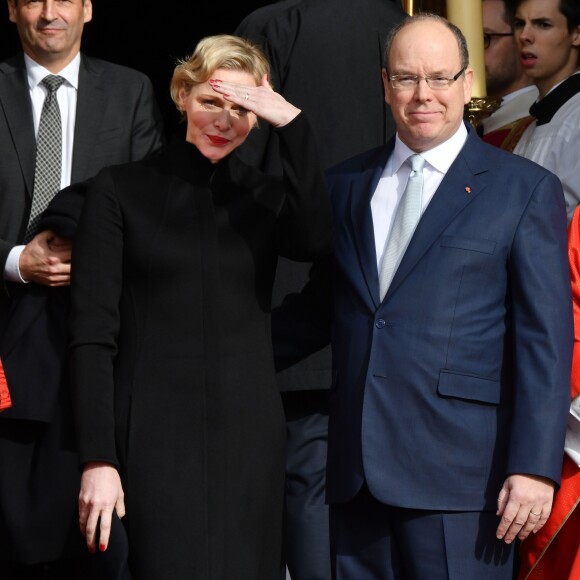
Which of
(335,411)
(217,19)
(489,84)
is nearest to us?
(335,411)

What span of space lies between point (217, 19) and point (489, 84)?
1063 mm

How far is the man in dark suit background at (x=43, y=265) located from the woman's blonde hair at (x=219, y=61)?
58 centimetres

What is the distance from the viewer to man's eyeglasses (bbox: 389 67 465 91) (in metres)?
3.14

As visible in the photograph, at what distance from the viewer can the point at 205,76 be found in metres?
3.10

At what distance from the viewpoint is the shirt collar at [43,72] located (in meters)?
3.87

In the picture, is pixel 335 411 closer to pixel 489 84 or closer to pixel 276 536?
pixel 276 536

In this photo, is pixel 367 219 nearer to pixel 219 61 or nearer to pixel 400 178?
pixel 400 178

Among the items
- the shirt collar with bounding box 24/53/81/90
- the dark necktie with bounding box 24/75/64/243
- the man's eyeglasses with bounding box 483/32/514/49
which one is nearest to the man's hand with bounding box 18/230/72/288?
the dark necktie with bounding box 24/75/64/243

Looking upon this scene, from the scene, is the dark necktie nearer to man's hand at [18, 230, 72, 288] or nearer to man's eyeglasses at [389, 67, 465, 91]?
man's hand at [18, 230, 72, 288]

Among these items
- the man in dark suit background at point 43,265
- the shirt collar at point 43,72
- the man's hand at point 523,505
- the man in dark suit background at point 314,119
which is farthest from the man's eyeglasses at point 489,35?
the man's hand at point 523,505

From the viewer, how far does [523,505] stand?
9.58 feet

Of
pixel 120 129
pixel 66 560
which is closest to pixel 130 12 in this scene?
pixel 120 129

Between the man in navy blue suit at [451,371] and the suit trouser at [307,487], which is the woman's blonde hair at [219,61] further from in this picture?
the suit trouser at [307,487]

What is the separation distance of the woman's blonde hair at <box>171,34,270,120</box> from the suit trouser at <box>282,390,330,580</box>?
994 millimetres
